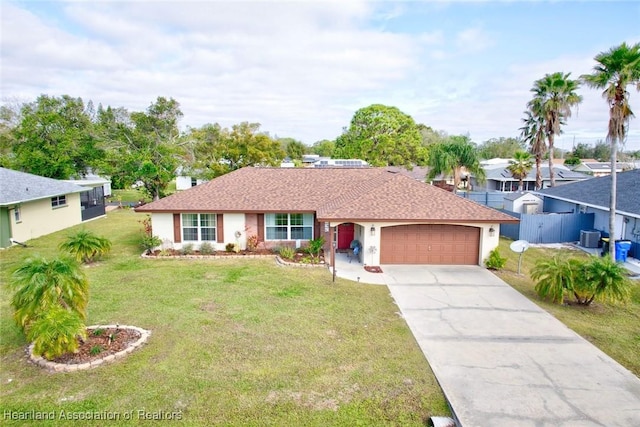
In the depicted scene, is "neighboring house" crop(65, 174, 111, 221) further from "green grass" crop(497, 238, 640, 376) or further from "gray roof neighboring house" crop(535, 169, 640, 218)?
"gray roof neighboring house" crop(535, 169, 640, 218)

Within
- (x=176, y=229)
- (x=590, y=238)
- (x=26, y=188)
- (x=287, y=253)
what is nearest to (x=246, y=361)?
(x=287, y=253)

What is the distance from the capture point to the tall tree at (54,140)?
32.4 m

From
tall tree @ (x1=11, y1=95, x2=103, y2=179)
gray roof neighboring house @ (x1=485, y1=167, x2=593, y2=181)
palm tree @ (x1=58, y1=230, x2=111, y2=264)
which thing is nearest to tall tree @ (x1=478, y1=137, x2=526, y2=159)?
gray roof neighboring house @ (x1=485, y1=167, x2=593, y2=181)

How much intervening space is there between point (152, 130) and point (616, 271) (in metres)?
35.7

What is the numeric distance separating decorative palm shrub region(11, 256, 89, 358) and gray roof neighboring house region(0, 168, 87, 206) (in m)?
13.3

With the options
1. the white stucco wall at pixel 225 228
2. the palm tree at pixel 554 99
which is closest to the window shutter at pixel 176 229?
the white stucco wall at pixel 225 228

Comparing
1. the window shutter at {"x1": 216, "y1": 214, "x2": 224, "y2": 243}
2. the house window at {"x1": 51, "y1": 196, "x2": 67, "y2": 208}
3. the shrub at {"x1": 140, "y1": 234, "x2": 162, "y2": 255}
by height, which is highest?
the house window at {"x1": 51, "y1": 196, "x2": 67, "y2": 208}

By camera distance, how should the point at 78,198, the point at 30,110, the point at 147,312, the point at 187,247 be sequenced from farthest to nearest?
the point at 30,110 → the point at 78,198 → the point at 187,247 → the point at 147,312

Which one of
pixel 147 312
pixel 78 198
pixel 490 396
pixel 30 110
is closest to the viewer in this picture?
pixel 490 396

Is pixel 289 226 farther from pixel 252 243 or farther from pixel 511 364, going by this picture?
pixel 511 364

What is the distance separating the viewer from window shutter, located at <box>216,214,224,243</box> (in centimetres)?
1891

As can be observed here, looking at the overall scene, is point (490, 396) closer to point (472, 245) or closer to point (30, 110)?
point (472, 245)

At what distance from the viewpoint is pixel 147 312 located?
1147 cm

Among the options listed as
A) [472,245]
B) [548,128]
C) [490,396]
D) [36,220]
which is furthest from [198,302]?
[548,128]
